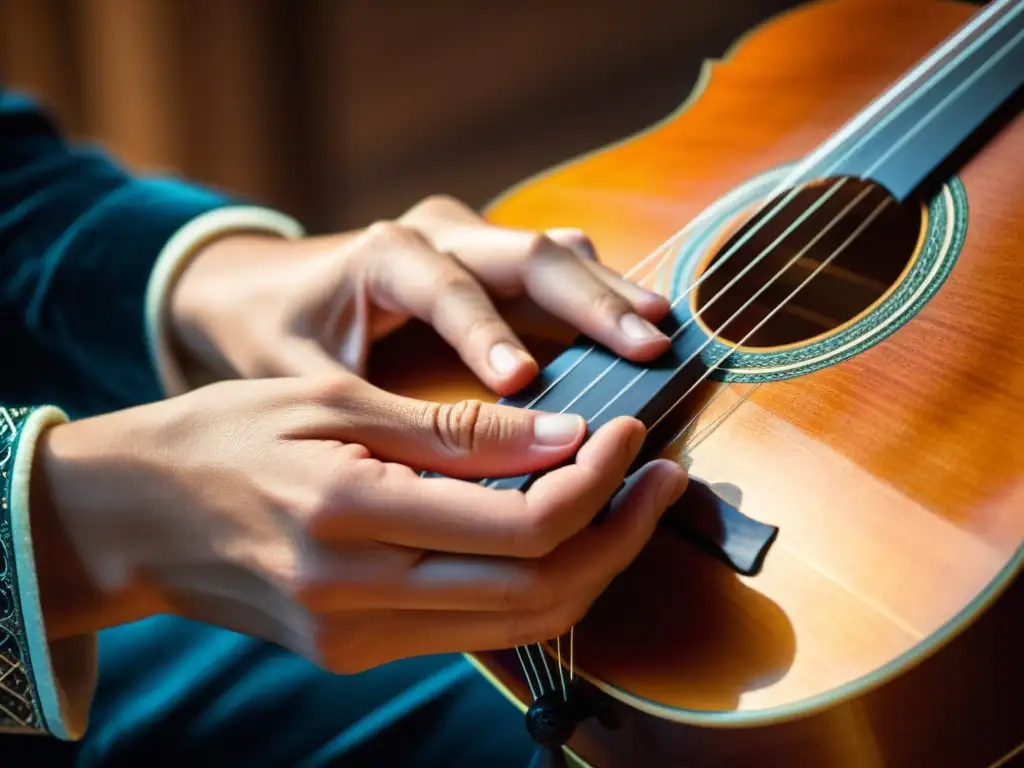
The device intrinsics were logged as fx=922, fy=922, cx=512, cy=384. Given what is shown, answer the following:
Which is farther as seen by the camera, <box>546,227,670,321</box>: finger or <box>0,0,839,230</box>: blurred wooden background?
<box>0,0,839,230</box>: blurred wooden background

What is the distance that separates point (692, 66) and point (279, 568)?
143 cm

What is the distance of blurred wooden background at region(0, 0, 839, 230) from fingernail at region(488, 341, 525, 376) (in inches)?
48.8

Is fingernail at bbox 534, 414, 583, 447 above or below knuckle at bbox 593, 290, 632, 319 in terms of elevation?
below

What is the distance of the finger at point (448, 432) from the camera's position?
473mm

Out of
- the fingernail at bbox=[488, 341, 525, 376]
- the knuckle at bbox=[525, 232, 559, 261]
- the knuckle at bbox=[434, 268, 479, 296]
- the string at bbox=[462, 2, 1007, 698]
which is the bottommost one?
the fingernail at bbox=[488, 341, 525, 376]

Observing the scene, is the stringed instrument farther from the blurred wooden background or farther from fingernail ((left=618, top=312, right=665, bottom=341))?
the blurred wooden background

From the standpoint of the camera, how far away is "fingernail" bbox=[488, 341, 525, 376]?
1.80 ft

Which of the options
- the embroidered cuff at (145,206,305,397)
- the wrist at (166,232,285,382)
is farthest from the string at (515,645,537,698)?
the embroidered cuff at (145,206,305,397)

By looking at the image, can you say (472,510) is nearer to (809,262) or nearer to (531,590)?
(531,590)

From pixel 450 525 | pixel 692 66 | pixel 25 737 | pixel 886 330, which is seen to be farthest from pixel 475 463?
pixel 692 66

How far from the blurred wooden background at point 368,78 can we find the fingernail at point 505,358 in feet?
4.07

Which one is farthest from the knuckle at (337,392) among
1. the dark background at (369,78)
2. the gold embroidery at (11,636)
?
the dark background at (369,78)

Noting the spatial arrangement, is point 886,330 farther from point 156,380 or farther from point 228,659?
point 156,380

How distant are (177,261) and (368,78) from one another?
106 cm
